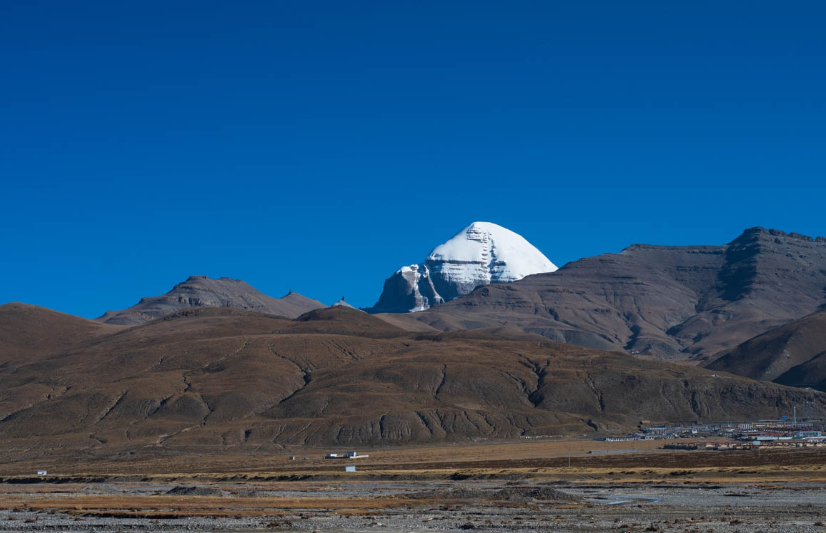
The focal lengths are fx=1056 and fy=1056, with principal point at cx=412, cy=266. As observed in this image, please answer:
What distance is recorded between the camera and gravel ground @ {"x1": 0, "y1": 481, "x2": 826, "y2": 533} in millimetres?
70688

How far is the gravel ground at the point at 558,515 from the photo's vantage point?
70.7 meters

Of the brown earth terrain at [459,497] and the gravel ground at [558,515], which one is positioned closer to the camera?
the gravel ground at [558,515]

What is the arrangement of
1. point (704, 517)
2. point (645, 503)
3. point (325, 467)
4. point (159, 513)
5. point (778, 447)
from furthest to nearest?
1. point (778, 447)
2. point (325, 467)
3. point (645, 503)
4. point (159, 513)
5. point (704, 517)

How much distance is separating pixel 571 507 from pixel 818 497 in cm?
2315

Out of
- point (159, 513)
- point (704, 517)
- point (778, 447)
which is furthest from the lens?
point (778, 447)

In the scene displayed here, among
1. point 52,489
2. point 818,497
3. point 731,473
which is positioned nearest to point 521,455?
point 731,473

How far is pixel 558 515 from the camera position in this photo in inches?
3113

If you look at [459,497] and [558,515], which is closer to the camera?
[558,515]

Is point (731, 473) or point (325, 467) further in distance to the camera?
point (325, 467)

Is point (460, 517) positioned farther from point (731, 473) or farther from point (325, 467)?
point (325, 467)

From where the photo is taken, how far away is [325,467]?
590 feet

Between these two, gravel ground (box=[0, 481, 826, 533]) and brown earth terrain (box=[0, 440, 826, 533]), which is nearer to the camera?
gravel ground (box=[0, 481, 826, 533])

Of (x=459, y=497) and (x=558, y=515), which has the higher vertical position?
(x=459, y=497)

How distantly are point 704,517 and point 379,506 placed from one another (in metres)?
28.4
